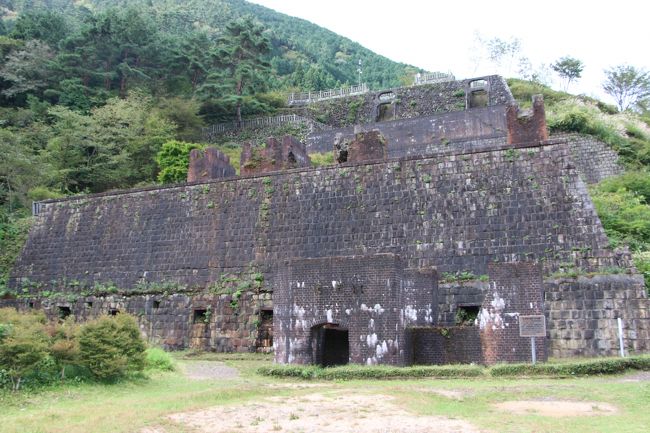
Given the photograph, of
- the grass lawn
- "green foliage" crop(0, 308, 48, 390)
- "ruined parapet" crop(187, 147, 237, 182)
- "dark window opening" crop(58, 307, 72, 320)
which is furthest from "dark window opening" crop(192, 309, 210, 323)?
"green foliage" crop(0, 308, 48, 390)

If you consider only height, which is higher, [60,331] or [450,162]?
[450,162]

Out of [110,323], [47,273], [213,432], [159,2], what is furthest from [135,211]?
[159,2]

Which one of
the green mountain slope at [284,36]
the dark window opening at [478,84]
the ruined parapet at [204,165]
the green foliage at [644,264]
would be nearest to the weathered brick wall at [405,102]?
the dark window opening at [478,84]

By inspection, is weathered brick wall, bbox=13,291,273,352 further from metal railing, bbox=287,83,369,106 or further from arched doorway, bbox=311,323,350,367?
metal railing, bbox=287,83,369,106

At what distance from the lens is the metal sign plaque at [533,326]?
14.3 m

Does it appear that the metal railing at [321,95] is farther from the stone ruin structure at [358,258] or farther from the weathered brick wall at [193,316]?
the weathered brick wall at [193,316]

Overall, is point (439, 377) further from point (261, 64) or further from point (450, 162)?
point (261, 64)

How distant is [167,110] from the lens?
47.2m

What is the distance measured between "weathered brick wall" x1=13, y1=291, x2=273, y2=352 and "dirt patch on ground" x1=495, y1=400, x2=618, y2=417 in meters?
11.6

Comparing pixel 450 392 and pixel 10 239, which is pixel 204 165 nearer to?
pixel 10 239

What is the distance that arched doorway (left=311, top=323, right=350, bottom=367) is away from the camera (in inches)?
628

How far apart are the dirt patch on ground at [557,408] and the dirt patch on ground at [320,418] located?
1428 mm

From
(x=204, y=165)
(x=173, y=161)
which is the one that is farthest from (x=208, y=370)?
(x=173, y=161)

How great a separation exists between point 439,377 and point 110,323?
7193 millimetres
